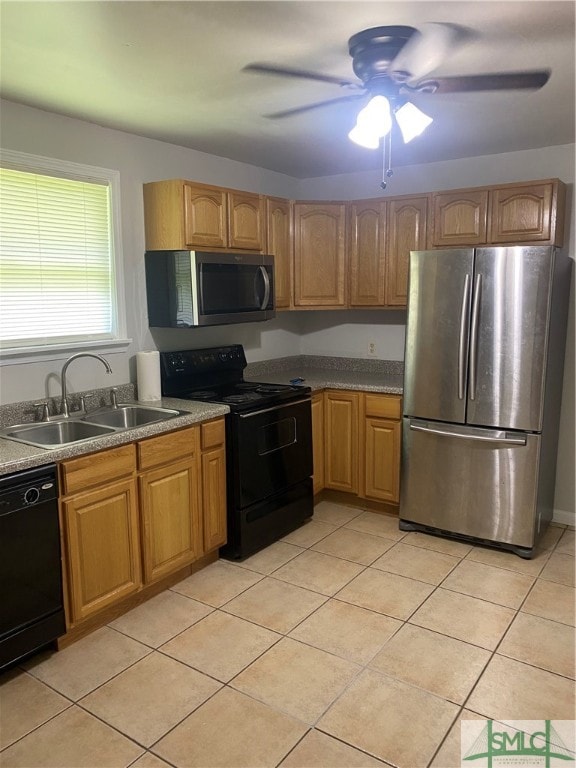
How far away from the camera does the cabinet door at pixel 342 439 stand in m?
4.08

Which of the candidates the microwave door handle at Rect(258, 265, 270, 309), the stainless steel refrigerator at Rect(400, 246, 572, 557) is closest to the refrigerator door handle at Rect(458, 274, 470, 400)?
the stainless steel refrigerator at Rect(400, 246, 572, 557)

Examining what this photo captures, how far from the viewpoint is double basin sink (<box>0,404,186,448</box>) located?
2807mm

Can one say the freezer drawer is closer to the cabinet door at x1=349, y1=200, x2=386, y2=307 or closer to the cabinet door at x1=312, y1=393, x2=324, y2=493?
the cabinet door at x1=312, y1=393, x2=324, y2=493

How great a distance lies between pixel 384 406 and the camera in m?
3.93

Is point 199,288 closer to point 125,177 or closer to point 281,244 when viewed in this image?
point 125,177

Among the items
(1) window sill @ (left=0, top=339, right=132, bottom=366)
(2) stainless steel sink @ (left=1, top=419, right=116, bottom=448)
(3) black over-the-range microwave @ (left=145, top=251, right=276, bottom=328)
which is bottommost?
(2) stainless steel sink @ (left=1, top=419, right=116, bottom=448)

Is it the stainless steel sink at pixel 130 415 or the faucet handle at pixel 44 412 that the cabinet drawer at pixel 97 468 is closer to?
the stainless steel sink at pixel 130 415

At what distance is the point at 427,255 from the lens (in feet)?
11.4

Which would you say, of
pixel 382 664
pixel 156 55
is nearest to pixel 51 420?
pixel 156 55

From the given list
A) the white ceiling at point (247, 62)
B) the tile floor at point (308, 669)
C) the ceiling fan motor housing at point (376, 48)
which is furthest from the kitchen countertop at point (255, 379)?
the ceiling fan motor housing at point (376, 48)

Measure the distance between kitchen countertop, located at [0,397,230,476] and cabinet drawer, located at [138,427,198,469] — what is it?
4cm

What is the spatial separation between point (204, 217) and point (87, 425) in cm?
138

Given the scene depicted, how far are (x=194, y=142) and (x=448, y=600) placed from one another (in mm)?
2944

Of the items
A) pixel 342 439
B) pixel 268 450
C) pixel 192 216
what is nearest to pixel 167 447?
pixel 268 450
